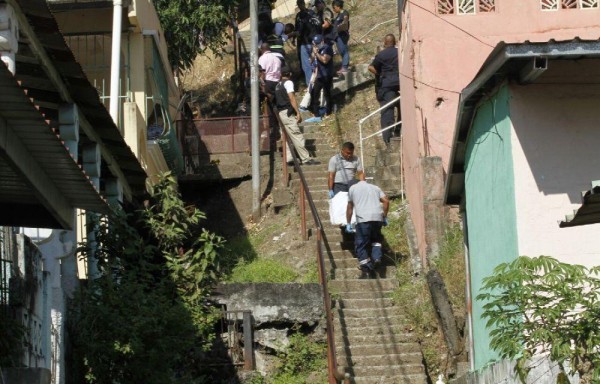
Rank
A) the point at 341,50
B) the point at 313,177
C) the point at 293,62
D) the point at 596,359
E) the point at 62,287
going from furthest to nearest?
the point at 293,62, the point at 341,50, the point at 313,177, the point at 62,287, the point at 596,359

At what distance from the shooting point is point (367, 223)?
1905 centimetres

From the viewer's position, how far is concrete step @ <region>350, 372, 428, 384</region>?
16.9 meters

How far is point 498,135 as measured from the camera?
44.3 feet

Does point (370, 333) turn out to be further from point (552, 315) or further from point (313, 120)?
point (313, 120)

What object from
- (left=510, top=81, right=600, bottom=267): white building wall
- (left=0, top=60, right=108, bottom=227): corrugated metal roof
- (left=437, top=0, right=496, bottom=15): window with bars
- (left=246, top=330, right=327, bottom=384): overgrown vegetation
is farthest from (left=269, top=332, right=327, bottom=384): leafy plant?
(left=0, top=60, right=108, bottom=227): corrugated metal roof

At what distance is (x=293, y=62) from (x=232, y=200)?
26.5 feet

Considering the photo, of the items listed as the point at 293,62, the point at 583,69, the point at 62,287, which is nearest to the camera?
the point at 583,69

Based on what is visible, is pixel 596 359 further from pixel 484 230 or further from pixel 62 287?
pixel 62 287

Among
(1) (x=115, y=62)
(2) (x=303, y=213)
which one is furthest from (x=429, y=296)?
(1) (x=115, y=62)

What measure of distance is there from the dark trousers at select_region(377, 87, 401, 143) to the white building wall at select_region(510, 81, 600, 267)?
33.5ft

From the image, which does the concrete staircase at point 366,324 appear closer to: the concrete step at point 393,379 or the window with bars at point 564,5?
the concrete step at point 393,379

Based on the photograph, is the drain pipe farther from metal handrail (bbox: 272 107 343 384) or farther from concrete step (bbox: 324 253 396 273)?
concrete step (bbox: 324 253 396 273)

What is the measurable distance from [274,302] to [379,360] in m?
1.62

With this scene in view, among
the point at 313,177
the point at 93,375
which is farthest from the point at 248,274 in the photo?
the point at 93,375
